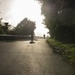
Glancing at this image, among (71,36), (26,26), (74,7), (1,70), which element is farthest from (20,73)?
(26,26)

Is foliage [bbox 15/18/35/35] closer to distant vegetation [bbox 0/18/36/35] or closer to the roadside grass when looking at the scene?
distant vegetation [bbox 0/18/36/35]

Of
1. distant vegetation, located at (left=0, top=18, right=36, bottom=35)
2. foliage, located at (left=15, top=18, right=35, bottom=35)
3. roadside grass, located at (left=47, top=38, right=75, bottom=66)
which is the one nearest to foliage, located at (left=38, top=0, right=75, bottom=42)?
roadside grass, located at (left=47, top=38, right=75, bottom=66)

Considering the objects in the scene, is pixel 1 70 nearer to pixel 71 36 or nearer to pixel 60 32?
pixel 71 36

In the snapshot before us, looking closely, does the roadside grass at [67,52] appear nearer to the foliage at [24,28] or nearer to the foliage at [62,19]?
the foliage at [62,19]

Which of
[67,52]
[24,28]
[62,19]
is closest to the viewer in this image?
[67,52]

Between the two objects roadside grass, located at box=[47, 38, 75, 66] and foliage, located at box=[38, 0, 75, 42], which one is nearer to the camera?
roadside grass, located at box=[47, 38, 75, 66]

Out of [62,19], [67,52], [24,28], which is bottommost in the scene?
[67,52]

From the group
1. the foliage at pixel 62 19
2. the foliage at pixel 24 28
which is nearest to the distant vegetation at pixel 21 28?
the foliage at pixel 24 28

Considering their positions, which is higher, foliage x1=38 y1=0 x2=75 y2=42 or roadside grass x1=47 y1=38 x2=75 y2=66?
foliage x1=38 y1=0 x2=75 y2=42

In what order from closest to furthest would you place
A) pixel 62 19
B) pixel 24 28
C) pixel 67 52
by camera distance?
pixel 67 52
pixel 62 19
pixel 24 28

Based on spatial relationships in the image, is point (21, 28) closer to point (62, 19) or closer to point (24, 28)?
point (24, 28)

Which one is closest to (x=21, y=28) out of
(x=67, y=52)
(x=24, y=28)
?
(x=24, y=28)

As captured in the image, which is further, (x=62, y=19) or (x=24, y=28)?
(x=24, y=28)

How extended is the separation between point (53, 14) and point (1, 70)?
949 inches
